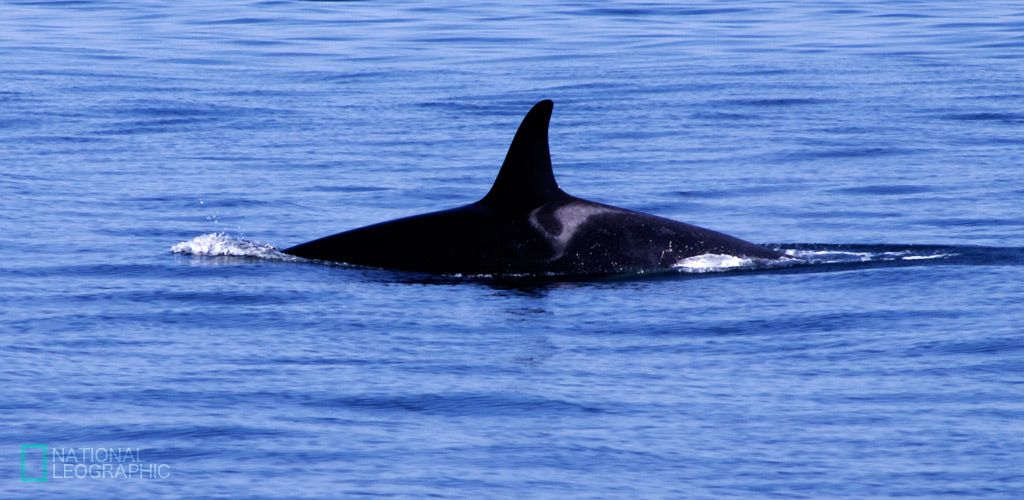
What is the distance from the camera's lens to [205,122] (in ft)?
82.0

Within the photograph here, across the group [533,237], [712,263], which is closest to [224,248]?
[533,237]

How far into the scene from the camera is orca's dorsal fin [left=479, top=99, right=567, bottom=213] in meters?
12.7

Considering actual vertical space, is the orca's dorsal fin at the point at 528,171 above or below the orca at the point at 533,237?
above

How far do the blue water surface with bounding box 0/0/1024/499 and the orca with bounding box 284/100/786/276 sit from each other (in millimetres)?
269

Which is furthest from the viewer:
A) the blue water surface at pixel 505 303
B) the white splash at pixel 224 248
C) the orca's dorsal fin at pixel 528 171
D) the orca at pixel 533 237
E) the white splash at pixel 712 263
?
the white splash at pixel 224 248

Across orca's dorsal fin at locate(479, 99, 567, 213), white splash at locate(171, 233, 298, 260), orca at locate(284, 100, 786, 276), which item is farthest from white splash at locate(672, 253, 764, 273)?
white splash at locate(171, 233, 298, 260)

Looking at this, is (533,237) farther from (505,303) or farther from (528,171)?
(505,303)

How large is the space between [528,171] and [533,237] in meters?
0.54

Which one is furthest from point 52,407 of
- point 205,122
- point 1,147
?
point 205,122

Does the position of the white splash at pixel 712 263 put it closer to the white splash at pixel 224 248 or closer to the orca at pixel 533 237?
the orca at pixel 533 237

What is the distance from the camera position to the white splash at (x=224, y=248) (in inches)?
554

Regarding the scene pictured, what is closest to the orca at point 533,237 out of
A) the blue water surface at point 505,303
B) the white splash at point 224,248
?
the blue water surface at point 505,303

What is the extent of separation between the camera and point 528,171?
12.8 m

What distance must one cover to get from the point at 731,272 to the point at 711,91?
16.2 m
